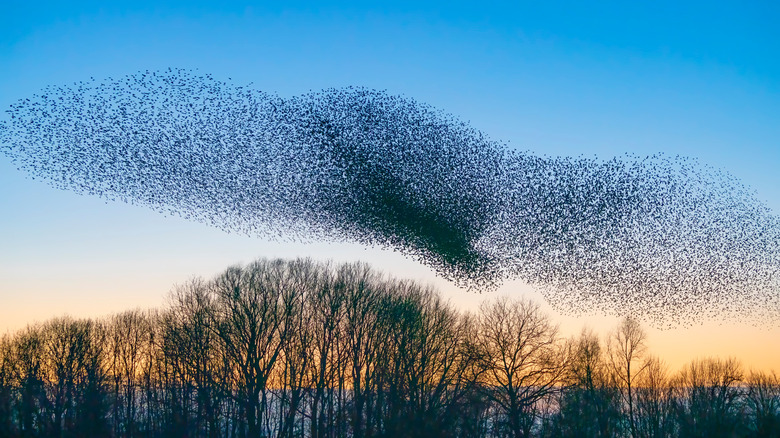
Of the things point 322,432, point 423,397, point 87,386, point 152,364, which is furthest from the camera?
point 152,364

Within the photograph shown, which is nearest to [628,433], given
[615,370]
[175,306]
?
[615,370]

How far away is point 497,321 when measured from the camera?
50.9 m

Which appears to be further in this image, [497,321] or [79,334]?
[79,334]

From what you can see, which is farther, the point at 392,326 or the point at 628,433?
the point at 628,433

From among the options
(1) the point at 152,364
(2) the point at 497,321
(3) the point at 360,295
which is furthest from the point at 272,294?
(1) the point at 152,364

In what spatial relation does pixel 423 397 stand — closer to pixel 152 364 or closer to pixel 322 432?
pixel 322 432

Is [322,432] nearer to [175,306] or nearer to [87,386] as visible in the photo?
[175,306]

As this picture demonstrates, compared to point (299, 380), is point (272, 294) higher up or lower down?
higher up

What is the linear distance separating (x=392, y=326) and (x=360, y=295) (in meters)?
3.58

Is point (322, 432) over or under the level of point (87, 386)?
under

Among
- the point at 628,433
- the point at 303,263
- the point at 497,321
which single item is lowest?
the point at 628,433

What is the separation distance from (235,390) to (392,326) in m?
13.8

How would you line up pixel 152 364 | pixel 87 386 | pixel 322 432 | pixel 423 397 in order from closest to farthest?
1. pixel 423 397
2. pixel 322 432
3. pixel 87 386
4. pixel 152 364

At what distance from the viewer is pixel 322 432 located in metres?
51.8
